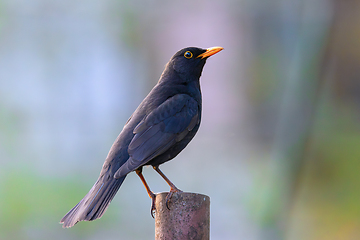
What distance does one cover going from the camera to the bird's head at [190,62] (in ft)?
16.9

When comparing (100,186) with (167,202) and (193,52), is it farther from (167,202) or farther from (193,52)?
(193,52)

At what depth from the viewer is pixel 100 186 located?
390 cm

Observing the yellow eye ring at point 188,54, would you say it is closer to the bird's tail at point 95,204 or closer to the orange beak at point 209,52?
the orange beak at point 209,52

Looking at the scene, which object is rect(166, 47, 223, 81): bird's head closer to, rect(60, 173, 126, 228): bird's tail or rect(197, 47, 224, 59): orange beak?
rect(197, 47, 224, 59): orange beak

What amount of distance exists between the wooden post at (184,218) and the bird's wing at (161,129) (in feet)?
2.21

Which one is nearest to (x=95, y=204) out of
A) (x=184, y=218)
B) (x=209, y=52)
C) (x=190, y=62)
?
(x=184, y=218)

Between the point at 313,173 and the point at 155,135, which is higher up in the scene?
the point at 155,135

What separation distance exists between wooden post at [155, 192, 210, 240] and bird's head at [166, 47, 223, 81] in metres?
2.16

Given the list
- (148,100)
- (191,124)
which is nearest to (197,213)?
(191,124)

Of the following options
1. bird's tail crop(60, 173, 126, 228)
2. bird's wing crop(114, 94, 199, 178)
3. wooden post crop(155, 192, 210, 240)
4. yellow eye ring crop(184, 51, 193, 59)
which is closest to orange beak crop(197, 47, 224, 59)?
yellow eye ring crop(184, 51, 193, 59)

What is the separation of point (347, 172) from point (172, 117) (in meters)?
11.4

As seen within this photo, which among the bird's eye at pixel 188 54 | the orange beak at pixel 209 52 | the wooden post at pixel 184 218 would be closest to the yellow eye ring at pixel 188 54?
the bird's eye at pixel 188 54

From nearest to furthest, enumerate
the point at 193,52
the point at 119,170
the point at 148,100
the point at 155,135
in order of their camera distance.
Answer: the point at 119,170 < the point at 155,135 < the point at 148,100 < the point at 193,52

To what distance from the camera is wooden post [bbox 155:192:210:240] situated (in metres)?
3.34
